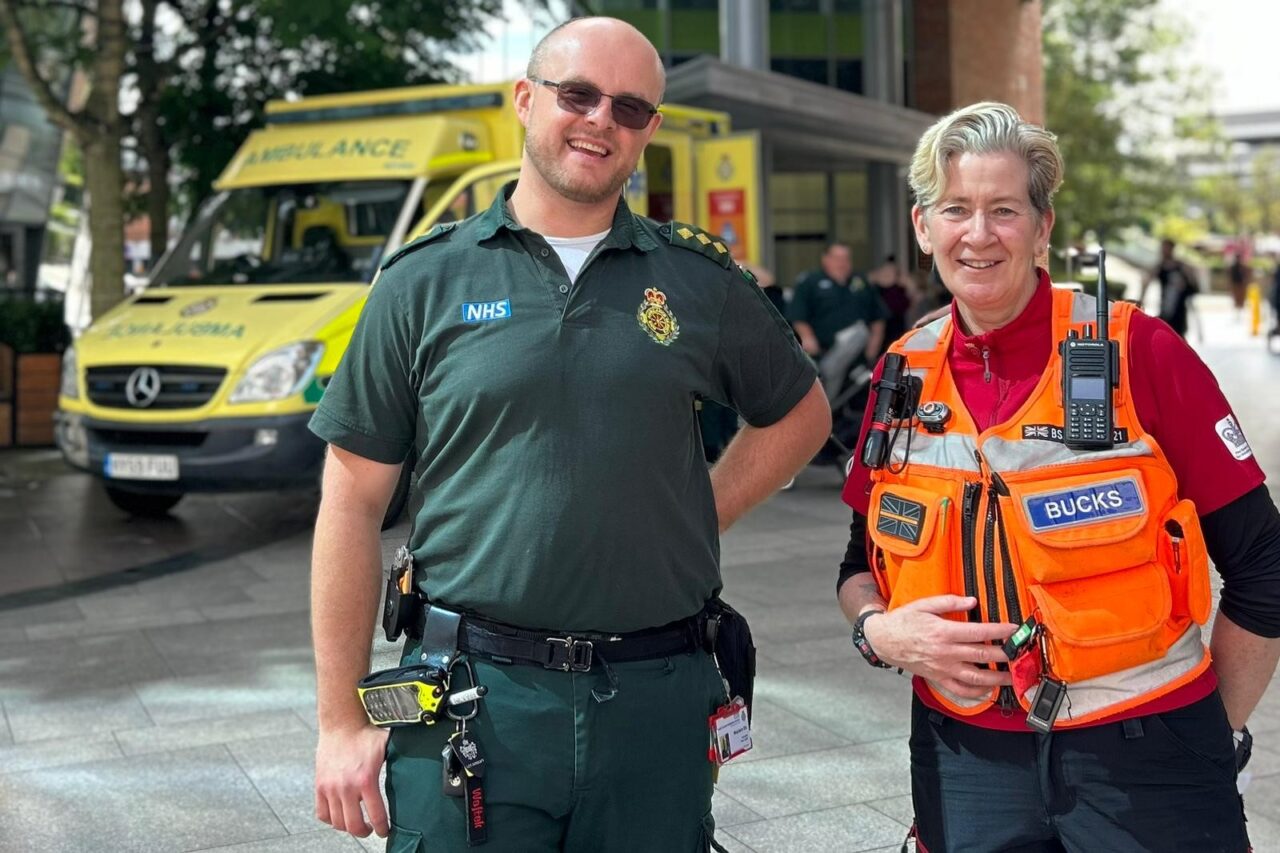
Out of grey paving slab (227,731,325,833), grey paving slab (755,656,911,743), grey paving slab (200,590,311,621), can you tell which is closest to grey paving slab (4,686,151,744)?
grey paving slab (227,731,325,833)

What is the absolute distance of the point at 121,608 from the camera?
7.54 meters

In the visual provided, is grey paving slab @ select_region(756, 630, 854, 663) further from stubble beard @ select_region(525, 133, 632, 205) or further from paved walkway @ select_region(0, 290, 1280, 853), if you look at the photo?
stubble beard @ select_region(525, 133, 632, 205)

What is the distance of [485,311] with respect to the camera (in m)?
2.32

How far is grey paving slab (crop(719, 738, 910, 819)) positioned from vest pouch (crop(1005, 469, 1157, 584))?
90.3 inches

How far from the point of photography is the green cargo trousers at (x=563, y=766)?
225cm

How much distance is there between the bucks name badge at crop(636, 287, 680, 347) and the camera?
2.35 metres

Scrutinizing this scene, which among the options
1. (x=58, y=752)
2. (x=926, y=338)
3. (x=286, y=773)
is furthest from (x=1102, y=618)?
(x=58, y=752)

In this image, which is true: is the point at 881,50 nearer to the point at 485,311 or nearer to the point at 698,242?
the point at 698,242

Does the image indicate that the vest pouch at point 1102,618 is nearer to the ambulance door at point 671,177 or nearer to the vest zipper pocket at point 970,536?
the vest zipper pocket at point 970,536

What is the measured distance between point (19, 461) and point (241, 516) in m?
4.12

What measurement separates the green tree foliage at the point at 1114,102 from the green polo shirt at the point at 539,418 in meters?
38.4

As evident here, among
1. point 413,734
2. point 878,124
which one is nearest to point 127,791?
point 413,734

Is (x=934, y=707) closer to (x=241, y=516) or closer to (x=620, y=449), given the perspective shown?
(x=620, y=449)

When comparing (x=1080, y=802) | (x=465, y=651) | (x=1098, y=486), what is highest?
(x=1098, y=486)
